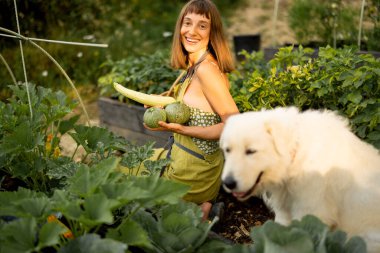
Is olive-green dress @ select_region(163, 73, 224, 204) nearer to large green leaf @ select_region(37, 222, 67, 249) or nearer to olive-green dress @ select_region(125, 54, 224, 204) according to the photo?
olive-green dress @ select_region(125, 54, 224, 204)

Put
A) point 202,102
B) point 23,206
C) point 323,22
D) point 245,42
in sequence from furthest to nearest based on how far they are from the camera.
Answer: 1. point 245,42
2. point 323,22
3. point 202,102
4. point 23,206

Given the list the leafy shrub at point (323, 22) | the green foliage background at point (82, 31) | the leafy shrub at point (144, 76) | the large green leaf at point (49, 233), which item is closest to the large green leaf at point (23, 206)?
the large green leaf at point (49, 233)

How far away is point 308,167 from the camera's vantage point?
229cm

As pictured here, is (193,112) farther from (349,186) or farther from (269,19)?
(269,19)

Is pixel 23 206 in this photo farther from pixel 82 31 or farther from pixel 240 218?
pixel 82 31

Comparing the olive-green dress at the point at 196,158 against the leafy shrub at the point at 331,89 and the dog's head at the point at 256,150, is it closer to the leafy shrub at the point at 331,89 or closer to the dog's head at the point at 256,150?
the leafy shrub at the point at 331,89

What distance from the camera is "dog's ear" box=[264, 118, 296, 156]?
7.36ft

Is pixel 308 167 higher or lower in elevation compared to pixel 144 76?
higher

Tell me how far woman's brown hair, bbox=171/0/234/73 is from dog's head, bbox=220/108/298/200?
1088 mm

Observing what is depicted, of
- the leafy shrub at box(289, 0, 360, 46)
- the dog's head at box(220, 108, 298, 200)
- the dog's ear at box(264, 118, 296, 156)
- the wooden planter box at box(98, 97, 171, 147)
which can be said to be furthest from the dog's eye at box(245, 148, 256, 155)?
the leafy shrub at box(289, 0, 360, 46)

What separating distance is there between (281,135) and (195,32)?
122 centimetres

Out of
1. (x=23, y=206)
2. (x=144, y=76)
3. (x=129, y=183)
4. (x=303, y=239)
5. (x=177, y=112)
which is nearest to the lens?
(x=303, y=239)

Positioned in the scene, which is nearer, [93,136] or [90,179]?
[90,179]

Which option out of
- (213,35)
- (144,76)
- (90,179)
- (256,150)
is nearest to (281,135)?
(256,150)
